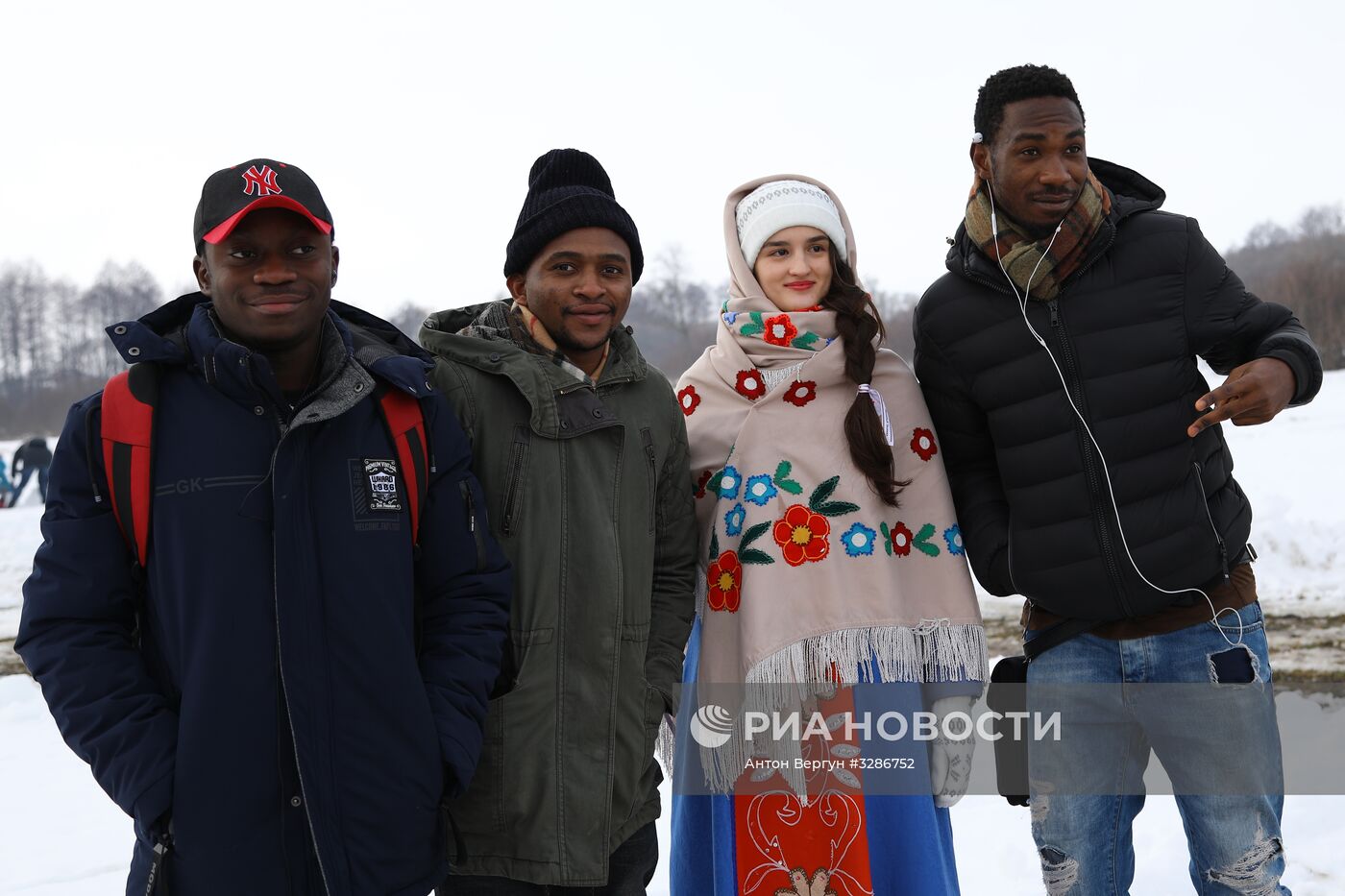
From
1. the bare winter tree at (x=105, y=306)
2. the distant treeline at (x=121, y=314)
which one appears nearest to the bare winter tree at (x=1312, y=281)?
the distant treeline at (x=121, y=314)

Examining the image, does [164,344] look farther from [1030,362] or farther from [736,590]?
[1030,362]

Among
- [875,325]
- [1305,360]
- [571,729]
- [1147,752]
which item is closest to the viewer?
[571,729]

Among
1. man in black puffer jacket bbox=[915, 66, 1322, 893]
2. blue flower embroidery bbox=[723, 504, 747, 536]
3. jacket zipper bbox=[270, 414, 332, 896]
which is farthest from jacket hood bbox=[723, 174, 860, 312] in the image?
jacket zipper bbox=[270, 414, 332, 896]

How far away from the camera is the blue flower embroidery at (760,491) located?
281 cm

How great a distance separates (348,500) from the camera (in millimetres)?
1972

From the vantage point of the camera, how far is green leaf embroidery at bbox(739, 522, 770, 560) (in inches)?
110

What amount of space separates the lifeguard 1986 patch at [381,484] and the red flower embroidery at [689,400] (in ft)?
3.80

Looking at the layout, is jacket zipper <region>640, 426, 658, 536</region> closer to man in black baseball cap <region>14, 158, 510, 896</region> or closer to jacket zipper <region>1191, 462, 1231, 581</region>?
man in black baseball cap <region>14, 158, 510, 896</region>

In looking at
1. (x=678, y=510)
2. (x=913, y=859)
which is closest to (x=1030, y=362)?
(x=678, y=510)

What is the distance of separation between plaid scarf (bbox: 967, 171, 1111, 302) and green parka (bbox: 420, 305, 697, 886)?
3.35 feet

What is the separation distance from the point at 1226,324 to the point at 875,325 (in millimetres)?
885

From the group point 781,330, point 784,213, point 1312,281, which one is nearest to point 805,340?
point 781,330

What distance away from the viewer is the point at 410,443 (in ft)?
6.81

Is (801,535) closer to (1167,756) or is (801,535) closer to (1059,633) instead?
(1059,633)
